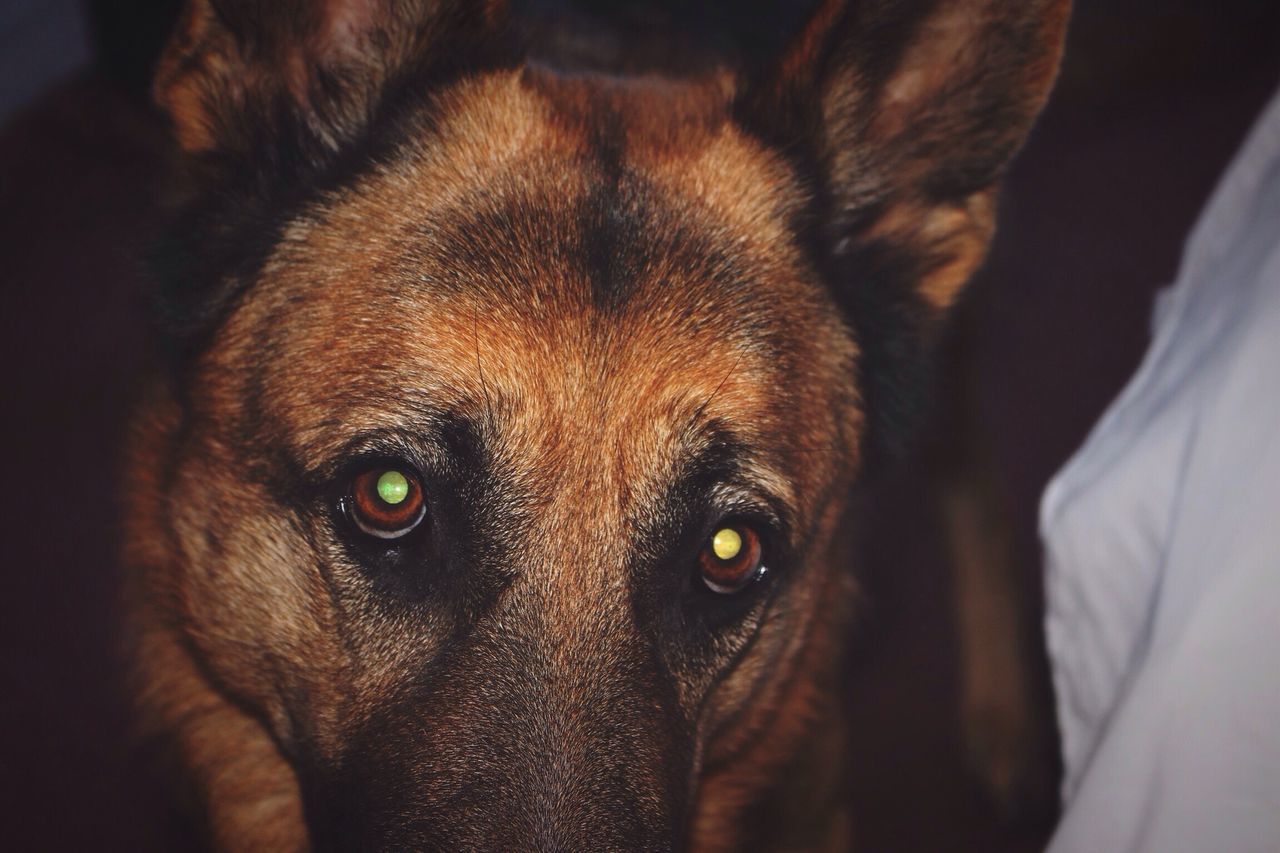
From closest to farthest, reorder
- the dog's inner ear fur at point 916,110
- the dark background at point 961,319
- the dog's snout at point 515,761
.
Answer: the dog's snout at point 515,761 → the dog's inner ear fur at point 916,110 → the dark background at point 961,319

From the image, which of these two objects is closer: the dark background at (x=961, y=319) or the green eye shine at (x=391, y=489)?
the green eye shine at (x=391, y=489)

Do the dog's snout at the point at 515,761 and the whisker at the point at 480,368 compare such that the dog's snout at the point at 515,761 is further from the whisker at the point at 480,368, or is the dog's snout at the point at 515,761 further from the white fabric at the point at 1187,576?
the white fabric at the point at 1187,576

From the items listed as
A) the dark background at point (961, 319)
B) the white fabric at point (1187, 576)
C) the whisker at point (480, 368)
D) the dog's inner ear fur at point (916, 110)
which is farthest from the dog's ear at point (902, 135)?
the whisker at point (480, 368)

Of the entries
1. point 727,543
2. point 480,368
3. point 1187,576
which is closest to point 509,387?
point 480,368

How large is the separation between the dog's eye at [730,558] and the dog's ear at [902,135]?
43cm

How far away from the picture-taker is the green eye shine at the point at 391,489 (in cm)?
142

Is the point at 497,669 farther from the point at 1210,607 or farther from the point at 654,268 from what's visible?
the point at 1210,607

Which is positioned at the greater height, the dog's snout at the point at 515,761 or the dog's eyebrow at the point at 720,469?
the dog's eyebrow at the point at 720,469

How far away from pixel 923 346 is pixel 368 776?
1.24 metres

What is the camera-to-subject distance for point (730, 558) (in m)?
1.56

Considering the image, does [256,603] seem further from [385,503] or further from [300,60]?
[300,60]

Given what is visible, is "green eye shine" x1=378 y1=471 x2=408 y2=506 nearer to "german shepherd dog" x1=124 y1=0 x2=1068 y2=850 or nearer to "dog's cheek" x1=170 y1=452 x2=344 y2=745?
"german shepherd dog" x1=124 y1=0 x2=1068 y2=850

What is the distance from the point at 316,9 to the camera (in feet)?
4.90

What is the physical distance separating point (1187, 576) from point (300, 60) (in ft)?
5.12
